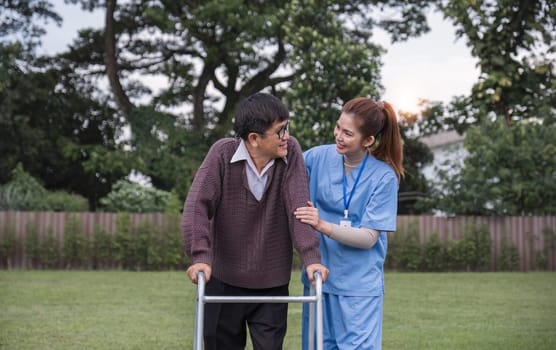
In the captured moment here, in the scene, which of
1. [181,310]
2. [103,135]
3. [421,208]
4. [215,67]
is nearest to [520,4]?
[421,208]

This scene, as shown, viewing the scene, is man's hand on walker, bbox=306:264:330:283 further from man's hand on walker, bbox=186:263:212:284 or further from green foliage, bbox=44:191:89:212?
green foliage, bbox=44:191:89:212

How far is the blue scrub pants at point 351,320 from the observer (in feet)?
14.9

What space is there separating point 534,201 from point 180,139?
10709 millimetres

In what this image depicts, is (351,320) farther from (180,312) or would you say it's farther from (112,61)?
(112,61)

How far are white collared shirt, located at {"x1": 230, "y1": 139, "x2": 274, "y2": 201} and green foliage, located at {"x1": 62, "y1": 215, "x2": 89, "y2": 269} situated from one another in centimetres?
1742

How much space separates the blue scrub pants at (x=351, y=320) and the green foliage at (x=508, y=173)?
1915cm

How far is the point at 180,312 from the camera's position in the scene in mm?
11969

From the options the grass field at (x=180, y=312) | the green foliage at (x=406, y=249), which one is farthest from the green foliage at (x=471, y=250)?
the grass field at (x=180, y=312)

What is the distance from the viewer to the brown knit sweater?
14.1ft

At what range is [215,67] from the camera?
29.7 meters

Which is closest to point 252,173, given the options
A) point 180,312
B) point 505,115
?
point 180,312

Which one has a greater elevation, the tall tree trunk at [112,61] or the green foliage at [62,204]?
the tall tree trunk at [112,61]

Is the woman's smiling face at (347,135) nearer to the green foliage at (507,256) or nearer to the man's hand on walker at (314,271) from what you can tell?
the man's hand on walker at (314,271)

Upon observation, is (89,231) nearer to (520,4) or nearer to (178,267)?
(178,267)
